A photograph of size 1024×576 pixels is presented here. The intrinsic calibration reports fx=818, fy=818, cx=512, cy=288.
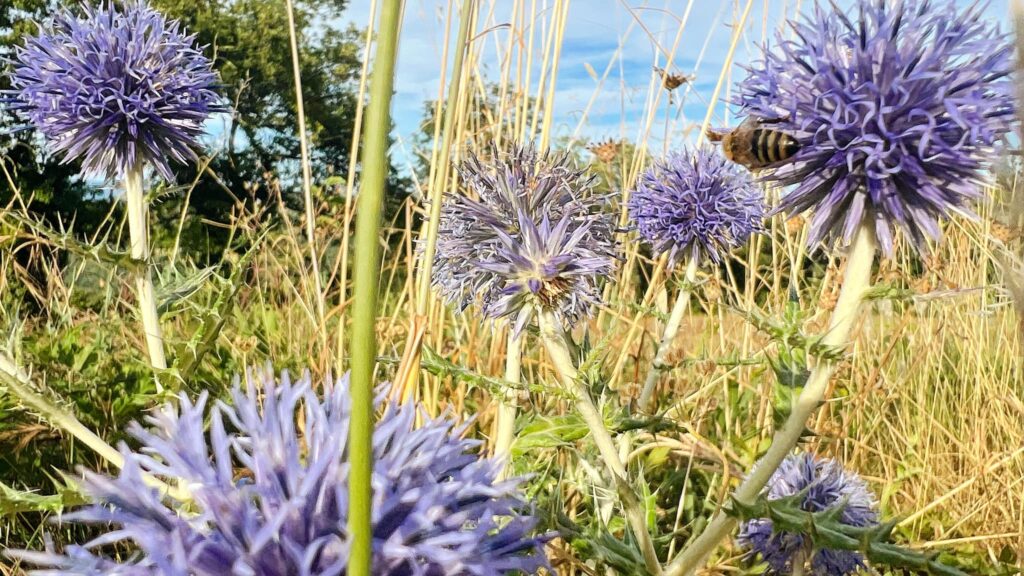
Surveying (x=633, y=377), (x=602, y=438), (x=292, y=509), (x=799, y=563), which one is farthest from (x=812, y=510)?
(x=292, y=509)

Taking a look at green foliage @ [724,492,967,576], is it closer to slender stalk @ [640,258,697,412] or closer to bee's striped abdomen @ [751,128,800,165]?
bee's striped abdomen @ [751,128,800,165]

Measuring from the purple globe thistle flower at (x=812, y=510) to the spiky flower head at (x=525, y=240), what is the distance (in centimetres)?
56

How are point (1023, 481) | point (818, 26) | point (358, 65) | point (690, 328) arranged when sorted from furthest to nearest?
point (358, 65) → point (690, 328) → point (1023, 481) → point (818, 26)

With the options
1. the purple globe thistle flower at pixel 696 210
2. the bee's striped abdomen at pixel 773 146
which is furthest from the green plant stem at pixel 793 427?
the purple globe thistle flower at pixel 696 210

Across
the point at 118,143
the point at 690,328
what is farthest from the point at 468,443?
the point at 690,328

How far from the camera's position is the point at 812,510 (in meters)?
1.56

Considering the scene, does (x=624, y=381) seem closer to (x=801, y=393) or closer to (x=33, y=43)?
(x=801, y=393)

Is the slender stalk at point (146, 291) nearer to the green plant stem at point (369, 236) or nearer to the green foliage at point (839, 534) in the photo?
the green foliage at point (839, 534)

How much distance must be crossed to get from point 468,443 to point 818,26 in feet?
2.72

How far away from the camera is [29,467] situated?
84.8 inches

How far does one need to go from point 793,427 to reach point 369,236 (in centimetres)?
80

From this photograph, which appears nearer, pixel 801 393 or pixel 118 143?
pixel 801 393

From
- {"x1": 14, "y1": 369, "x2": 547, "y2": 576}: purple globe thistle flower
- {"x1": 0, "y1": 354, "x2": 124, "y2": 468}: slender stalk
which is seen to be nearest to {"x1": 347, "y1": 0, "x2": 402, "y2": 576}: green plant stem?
{"x1": 14, "y1": 369, "x2": 547, "y2": 576}: purple globe thistle flower

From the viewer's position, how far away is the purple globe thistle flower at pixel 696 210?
6.36 feet
